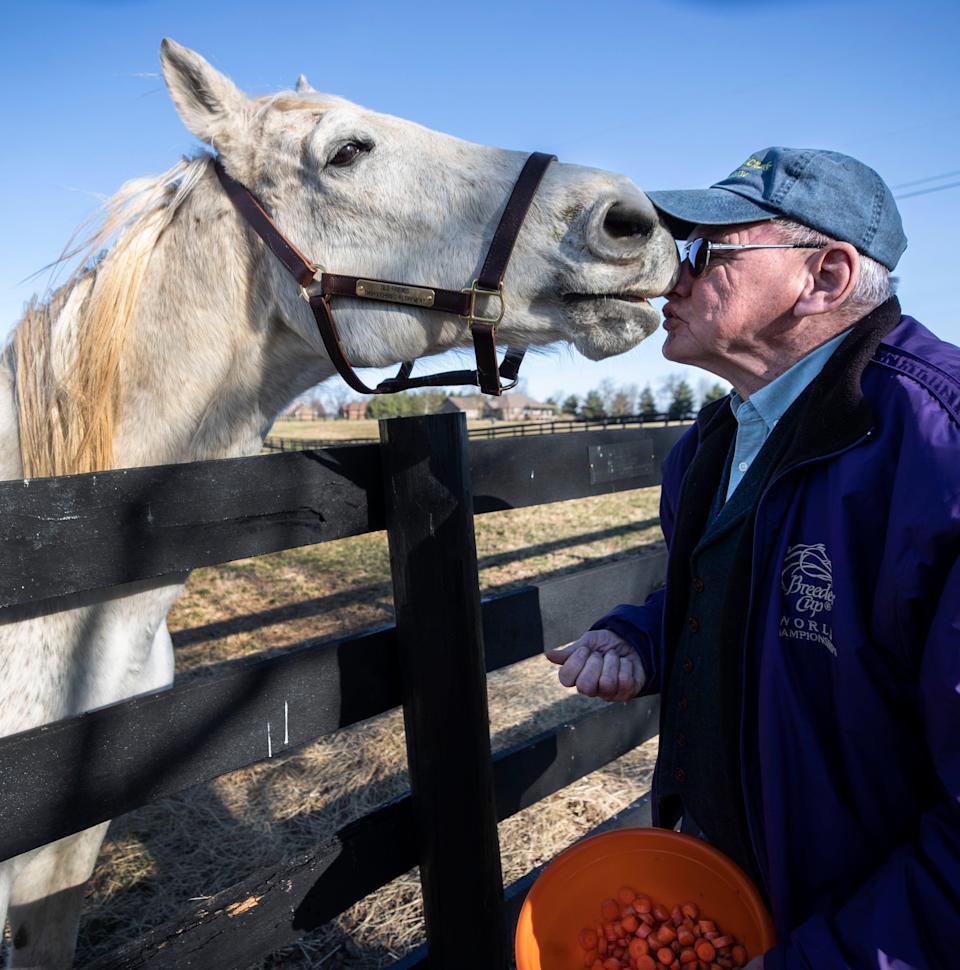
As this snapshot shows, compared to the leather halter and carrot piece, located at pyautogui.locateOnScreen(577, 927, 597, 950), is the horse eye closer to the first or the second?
the leather halter

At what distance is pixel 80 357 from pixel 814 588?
189 centimetres

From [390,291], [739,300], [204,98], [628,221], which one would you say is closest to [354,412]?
[204,98]

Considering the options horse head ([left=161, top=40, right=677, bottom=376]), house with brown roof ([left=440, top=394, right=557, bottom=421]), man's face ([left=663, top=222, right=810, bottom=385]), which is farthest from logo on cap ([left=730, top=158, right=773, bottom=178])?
house with brown roof ([left=440, top=394, right=557, bottom=421])

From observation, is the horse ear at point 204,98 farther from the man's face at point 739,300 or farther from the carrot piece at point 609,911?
the carrot piece at point 609,911

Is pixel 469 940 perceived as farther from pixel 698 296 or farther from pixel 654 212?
pixel 654 212

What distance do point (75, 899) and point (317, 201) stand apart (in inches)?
88.9

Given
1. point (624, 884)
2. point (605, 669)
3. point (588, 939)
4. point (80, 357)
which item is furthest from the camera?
point (80, 357)

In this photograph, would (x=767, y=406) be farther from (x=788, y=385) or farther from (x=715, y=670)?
(x=715, y=670)

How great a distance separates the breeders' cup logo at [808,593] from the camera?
1146 millimetres

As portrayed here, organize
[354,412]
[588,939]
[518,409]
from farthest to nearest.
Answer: [518,409], [354,412], [588,939]

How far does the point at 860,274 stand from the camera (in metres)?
1.41

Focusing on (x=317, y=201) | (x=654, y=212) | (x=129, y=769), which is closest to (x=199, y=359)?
(x=317, y=201)

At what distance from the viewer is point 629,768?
153 inches

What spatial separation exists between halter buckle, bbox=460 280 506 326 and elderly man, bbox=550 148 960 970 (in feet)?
1.56
